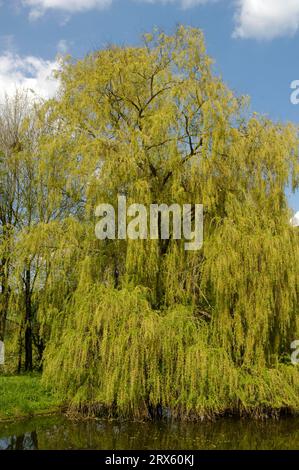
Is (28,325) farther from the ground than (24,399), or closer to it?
farther from the ground

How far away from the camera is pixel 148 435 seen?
822 cm

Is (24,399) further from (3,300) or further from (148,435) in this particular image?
(3,300)

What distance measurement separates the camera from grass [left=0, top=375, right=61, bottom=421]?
31.7 ft

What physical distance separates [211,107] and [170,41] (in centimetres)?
205

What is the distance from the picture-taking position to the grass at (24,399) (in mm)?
9664

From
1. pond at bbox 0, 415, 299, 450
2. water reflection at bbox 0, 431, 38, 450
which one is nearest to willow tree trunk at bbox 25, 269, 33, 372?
pond at bbox 0, 415, 299, 450

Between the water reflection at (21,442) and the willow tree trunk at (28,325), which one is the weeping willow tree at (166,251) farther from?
the willow tree trunk at (28,325)

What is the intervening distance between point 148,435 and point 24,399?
3.23m

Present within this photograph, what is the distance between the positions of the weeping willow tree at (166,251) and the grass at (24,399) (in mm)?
708

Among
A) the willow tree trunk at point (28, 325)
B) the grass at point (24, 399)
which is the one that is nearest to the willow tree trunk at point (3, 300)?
the willow tree trunk at point (28, 325)

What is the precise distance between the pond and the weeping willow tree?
330 mm

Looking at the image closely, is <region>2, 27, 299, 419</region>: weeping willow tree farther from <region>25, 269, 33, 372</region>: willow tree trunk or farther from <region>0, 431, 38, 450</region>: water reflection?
<region>25, 269, 33, 372</region>: willow tree trunk

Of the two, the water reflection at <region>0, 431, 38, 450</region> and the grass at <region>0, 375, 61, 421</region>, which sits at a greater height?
the grass at <region>0, 375, 61, 421</region>

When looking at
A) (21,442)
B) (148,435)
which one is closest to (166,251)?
(148,435)
